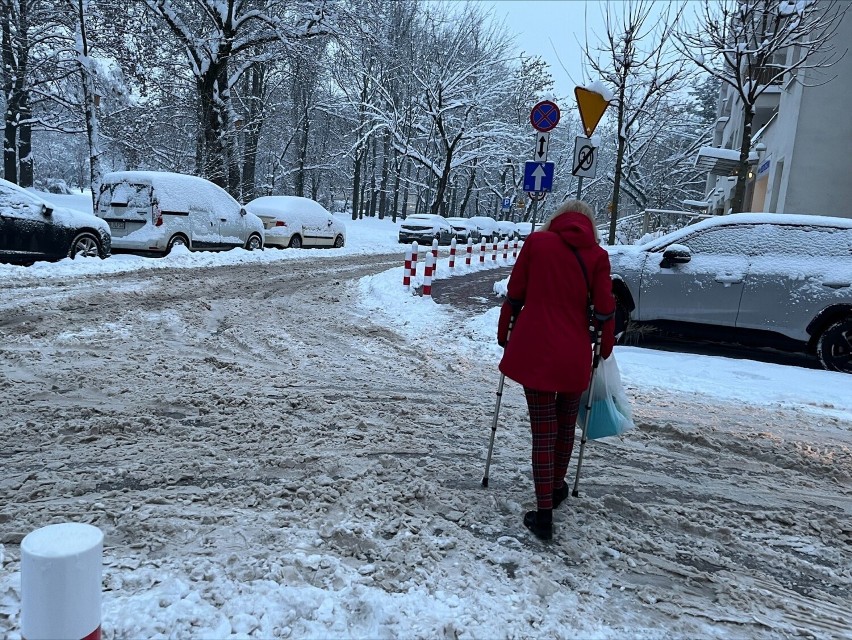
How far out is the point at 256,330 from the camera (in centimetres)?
788

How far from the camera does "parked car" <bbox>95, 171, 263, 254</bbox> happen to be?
13.4 m

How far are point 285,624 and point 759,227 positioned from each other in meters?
7.89

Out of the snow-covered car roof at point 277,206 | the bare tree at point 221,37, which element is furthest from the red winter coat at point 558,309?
the bare tree at point 221,37

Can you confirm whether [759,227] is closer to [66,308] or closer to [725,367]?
[725,367]

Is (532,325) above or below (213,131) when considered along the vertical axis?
below

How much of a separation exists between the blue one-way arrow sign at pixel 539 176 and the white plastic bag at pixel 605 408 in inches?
325

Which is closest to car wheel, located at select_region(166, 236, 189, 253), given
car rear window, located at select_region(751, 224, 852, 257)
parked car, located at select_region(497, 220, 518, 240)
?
car rear window, located at select_region(751, 224, 852, 257)

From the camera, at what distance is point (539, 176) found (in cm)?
1161

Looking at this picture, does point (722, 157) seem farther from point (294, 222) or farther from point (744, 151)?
point (294, 222)

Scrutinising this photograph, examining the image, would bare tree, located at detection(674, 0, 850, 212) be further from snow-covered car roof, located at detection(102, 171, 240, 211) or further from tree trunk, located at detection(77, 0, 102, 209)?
tree trunk, located at detection(77, 0, 102, 209)

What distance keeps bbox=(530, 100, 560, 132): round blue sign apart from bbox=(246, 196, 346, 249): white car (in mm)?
10647

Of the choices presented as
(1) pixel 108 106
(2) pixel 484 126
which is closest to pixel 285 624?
(1) pixel 108 106

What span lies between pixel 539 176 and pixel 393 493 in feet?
30.1

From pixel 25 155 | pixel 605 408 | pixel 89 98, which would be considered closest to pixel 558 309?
pixel 605 408
